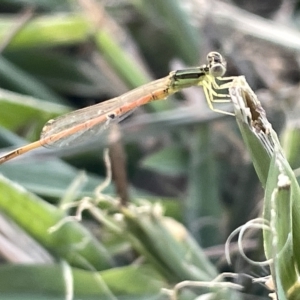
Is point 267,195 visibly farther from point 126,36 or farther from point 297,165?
point 126,36

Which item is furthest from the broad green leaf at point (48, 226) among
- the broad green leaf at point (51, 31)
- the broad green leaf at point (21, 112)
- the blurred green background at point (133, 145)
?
the broad green leaf at point (51, 31)

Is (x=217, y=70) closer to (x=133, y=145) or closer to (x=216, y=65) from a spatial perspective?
(x=216, y=65)

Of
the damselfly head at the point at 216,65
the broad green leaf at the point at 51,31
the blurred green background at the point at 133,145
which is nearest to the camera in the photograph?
the blurred green background at the point at 133,145

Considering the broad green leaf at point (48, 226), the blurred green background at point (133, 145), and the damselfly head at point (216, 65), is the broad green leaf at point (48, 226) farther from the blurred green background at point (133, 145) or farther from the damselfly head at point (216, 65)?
the damselfly head at point (216, 65)

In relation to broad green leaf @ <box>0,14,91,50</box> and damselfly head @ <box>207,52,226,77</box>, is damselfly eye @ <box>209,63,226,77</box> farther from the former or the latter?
broad green leaf @ <box>0,14,91,50</box>

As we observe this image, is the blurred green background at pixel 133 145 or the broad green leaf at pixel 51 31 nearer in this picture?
the blurred green background at pixel 133 145

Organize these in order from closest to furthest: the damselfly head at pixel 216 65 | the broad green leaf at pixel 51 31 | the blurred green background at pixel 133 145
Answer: the blurred green background at pixel 133 145 → the damselfly head at pixel 216 65 → the broad green leaf at pixel 51 31


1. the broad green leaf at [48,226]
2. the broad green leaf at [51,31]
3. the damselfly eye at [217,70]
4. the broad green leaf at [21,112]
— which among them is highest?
the broad green leaf at [51,31]

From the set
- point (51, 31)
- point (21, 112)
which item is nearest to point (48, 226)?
point (21, 112)

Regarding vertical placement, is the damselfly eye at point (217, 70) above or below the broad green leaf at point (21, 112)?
above
